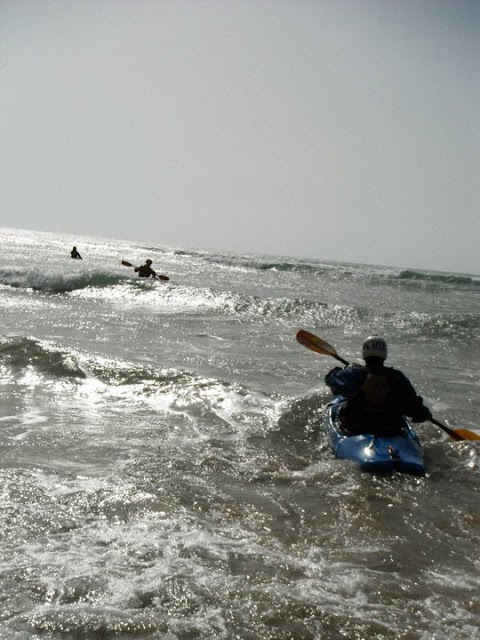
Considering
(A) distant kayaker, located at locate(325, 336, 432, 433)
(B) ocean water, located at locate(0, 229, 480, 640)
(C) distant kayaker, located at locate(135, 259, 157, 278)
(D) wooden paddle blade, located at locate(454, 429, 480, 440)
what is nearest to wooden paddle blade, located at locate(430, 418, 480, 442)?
(D) wooden paddle blade, located at locate(454, 429, 480, 440)

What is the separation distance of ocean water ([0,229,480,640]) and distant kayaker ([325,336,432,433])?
53 cm

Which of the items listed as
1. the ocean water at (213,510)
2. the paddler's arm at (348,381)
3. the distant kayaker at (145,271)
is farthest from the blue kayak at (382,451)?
the distant kayaker at (145,271)

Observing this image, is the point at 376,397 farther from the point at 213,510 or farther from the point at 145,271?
the point at 145,271

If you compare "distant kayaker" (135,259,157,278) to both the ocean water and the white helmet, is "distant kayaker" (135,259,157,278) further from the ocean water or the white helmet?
the white helmet

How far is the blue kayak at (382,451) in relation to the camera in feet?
17.4

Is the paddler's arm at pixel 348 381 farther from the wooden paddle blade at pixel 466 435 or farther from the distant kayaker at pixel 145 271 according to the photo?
the distant kayaker at pixel 145 271

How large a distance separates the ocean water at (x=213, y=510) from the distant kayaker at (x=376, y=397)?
0.53m

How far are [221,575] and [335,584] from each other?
2.11 feet

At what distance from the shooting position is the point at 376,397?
5848mm

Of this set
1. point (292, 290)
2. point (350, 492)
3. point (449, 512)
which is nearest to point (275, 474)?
point (350, 492)

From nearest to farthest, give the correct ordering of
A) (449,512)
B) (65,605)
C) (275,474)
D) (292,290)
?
(65,605), (449,512), (275,474), (292,290)

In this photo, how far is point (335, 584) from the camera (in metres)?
3.33

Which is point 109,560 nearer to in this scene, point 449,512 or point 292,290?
point 449,512

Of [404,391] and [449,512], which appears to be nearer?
[449,512]
